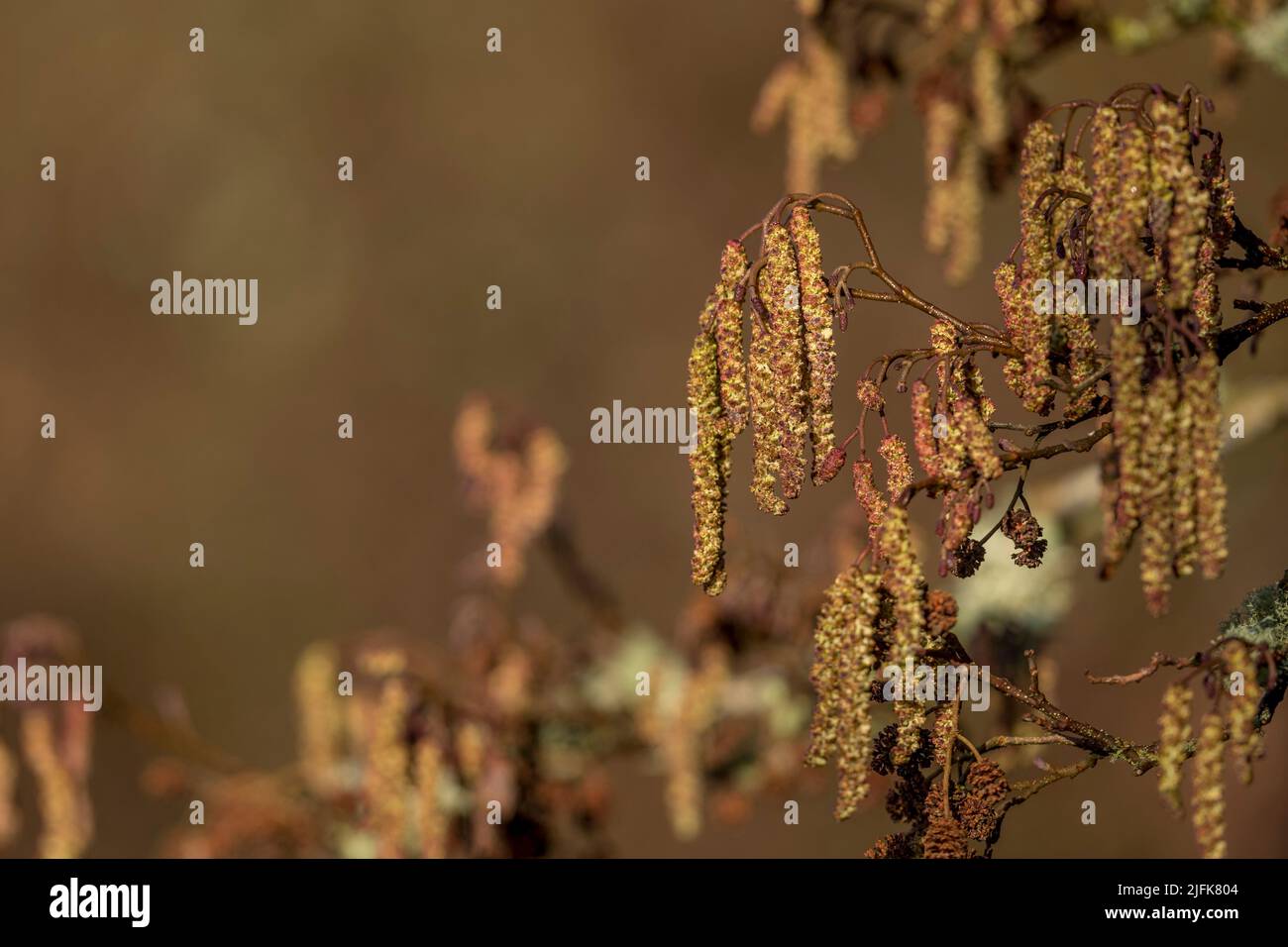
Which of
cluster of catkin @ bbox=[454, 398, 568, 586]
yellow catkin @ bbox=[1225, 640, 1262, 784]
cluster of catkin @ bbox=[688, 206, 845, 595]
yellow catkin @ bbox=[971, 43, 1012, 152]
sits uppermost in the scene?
yellow catkin @ bbox=[971, 43, 1012, 152]

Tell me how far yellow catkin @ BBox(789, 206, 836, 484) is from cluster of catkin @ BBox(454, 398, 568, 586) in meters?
1.68

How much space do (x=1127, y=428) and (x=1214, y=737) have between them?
1.14 feet

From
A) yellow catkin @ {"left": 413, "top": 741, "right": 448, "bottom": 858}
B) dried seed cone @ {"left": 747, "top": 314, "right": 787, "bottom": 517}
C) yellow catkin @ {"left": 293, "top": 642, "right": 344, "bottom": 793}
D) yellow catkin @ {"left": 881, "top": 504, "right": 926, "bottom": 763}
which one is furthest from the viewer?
yellow catkin @ {"left": 293, "top": 642, "right": 344, "bottom": 793}

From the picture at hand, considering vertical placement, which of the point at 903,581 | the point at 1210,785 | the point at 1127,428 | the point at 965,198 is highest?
the point at 965,198

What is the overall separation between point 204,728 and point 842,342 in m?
2.89

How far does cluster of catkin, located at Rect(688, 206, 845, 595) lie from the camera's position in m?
1.72

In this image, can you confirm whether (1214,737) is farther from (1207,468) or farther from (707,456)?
(707,456)

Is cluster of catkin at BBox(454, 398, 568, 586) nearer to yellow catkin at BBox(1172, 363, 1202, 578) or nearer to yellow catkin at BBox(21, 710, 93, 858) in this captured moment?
yellow catkin at BBox(21, 710, 93, 858)

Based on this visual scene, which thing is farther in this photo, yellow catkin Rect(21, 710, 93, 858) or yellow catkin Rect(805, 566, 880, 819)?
yellow catkin Rect(21, 710, 93, 858)

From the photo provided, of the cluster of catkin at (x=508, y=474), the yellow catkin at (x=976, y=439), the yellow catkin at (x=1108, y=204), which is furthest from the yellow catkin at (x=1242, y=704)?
the cluster of catkin at (x=508, y=474)

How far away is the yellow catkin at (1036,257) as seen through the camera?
171cm

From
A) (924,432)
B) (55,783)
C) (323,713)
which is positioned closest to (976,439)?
(924,432)

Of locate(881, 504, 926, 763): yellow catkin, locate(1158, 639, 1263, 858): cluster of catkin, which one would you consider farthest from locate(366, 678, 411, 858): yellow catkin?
locate(1158, 639, 1263, 858): cluster of catkin

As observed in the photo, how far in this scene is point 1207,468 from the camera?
1.46m
